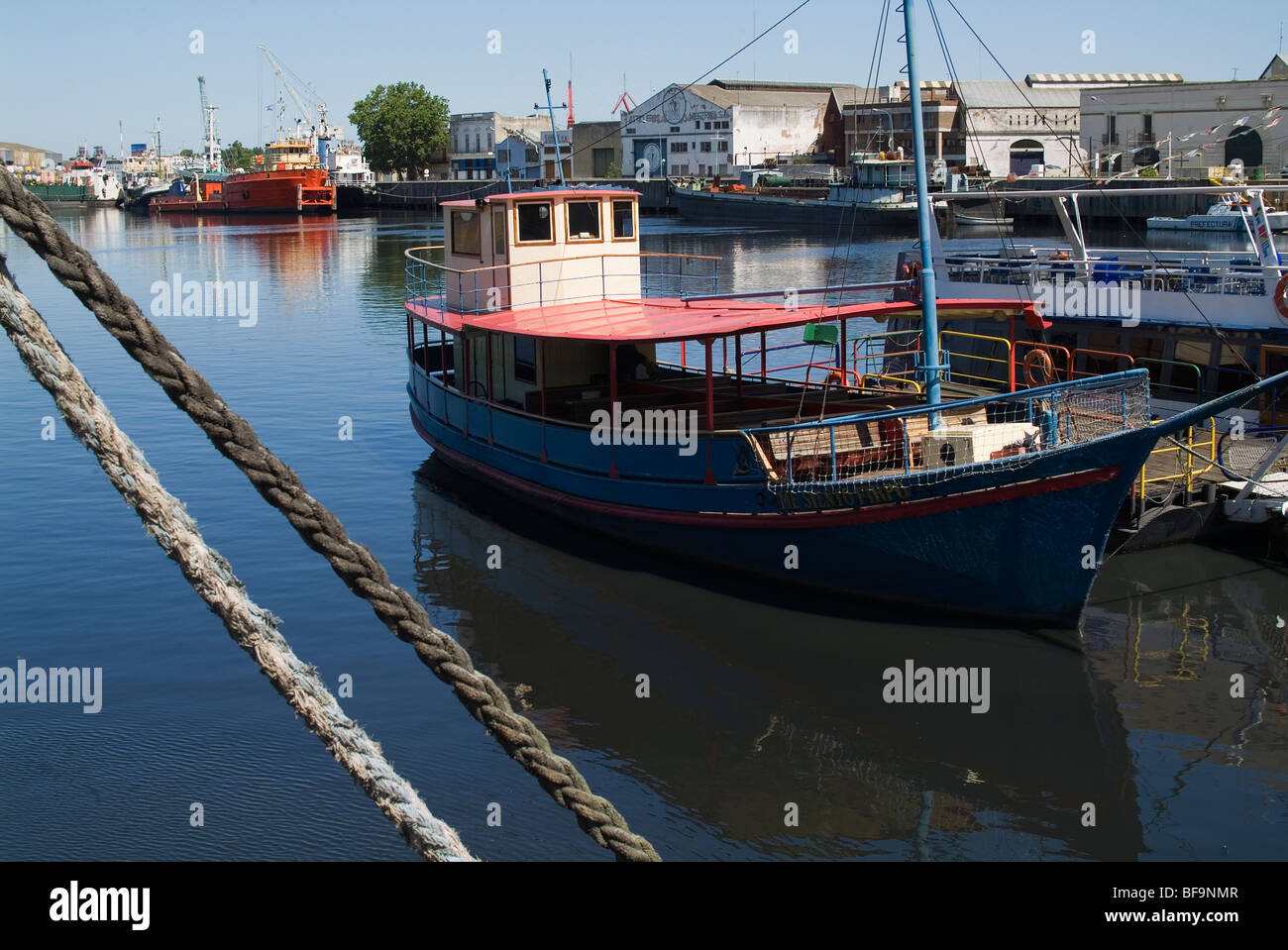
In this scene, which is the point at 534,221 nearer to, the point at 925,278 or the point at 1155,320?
the point at 925,278

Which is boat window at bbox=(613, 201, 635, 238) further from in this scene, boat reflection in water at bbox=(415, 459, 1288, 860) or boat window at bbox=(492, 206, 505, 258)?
boat reflection in water at bbox=(415, 459, 1288, 860)

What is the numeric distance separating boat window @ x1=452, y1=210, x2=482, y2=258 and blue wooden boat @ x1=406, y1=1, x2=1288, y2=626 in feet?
0.18

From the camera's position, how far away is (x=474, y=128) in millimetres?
153250

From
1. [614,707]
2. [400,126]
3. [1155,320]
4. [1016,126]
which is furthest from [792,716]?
[400,126]

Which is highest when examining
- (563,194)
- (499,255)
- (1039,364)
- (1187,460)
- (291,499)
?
(563,194)

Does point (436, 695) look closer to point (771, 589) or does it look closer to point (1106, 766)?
point (771, 589)

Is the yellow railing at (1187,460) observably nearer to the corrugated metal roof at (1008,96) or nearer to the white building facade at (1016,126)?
the white building facade at (1016,126)

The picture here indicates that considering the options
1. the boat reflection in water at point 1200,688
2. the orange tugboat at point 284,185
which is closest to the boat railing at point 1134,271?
the boat reflection in water at point 1200,688

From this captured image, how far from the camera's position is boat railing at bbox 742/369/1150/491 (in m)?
14.2

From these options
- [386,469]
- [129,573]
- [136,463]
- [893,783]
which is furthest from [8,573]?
[136,463]

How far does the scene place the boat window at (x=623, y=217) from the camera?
2181cm

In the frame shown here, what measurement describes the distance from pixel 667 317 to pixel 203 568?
50.6 feet

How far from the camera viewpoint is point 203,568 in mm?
3270

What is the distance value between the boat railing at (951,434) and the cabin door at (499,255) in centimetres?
702
